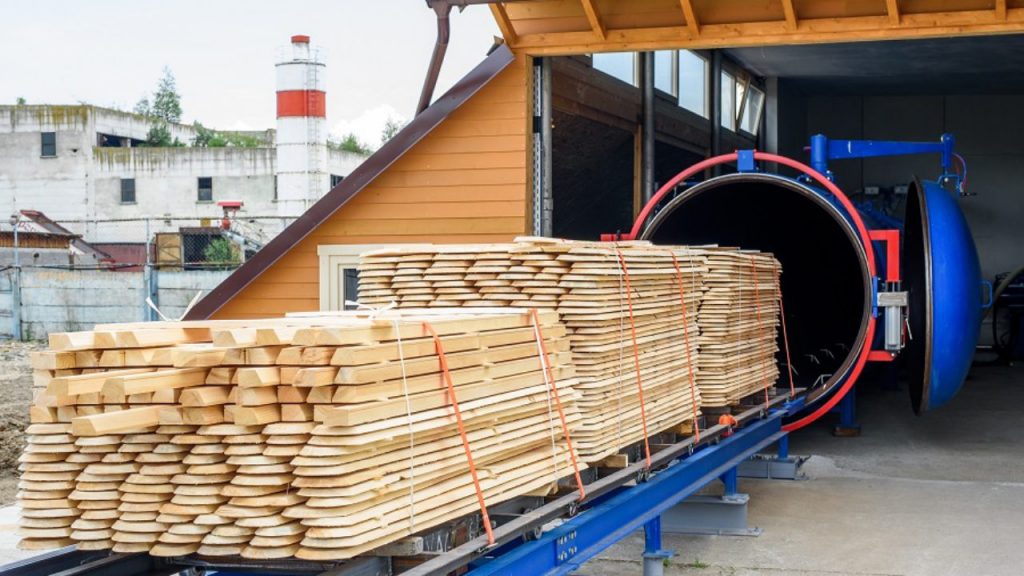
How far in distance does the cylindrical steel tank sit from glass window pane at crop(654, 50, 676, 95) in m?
1.56

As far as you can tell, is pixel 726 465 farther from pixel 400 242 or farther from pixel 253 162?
pixel 253 162

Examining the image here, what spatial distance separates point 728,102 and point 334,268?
7949mm

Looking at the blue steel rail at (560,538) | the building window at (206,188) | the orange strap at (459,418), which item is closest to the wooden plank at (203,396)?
the blue steel rail at (560,538)

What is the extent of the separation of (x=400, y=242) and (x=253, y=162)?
37844 millimetres

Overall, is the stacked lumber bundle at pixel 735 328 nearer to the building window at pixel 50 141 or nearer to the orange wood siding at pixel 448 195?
the orange wood siding at pixel 448 195

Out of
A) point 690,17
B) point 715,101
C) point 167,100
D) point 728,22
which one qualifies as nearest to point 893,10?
point 728,22

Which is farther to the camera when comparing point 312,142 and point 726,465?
point 312,142

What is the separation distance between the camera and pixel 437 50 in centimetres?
A: 1012

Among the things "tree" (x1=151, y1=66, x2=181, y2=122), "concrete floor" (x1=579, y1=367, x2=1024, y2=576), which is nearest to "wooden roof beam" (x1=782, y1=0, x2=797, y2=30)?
"concrete floor" (x1=579, y1=367, x2=1024, y2=576)

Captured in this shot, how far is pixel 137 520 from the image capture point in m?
4.04

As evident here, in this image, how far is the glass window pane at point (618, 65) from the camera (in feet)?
38.7

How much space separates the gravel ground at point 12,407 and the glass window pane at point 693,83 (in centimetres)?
815

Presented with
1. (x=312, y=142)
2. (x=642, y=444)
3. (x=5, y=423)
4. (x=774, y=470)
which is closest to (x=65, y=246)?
(x=312, y=142)

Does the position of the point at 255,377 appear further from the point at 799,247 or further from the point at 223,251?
the point at 223,251
